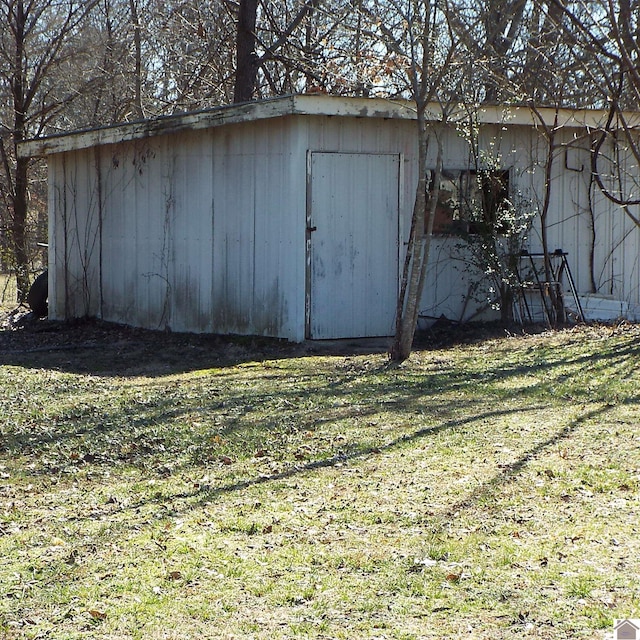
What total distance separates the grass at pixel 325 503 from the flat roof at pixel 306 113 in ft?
10.1

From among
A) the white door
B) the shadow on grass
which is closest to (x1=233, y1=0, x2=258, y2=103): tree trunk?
the white door

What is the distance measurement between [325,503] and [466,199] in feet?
25.2

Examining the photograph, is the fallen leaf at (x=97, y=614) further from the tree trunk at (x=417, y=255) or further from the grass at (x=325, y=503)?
the tree trunk at (x=417, y=255)

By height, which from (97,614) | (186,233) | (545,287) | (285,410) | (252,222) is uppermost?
(252,222)

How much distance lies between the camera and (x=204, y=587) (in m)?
4.46

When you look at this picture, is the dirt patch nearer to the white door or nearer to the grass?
the white door

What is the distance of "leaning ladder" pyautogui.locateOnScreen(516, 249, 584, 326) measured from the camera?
12.8 m

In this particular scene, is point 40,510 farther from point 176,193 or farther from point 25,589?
point 176,193

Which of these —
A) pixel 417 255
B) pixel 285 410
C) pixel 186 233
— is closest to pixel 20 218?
pixel 186 233

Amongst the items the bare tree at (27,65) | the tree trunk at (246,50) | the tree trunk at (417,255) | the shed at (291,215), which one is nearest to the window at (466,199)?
the shed at (291,215)

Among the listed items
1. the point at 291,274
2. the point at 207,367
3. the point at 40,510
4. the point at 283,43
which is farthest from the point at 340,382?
the point at 283,43

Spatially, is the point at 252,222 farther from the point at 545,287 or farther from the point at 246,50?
the point at 246,50

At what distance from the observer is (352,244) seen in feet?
39.3

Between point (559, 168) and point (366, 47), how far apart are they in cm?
407
